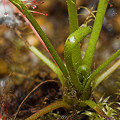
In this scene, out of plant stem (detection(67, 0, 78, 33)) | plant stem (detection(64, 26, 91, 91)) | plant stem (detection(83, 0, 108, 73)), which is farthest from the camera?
plant stem (detection(83, 0, 108, 73))

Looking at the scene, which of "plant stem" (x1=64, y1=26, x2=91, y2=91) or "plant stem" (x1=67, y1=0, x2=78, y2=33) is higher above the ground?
"plant stem" (x1=67, y1=0, x2=78, y2=33)

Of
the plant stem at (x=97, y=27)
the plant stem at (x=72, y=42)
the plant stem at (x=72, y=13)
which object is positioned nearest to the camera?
the plant stem at (x=72, y=42)

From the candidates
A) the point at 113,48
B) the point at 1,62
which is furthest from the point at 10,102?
the point at 113,48

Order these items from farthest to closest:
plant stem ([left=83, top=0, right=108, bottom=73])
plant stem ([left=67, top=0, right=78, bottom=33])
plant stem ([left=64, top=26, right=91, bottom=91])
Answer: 1. plant stem ([left=83, top=0, right=108, bottom=73])
2. plant stem ([left=67, top=0, right=78, bottom=33])
3. plant stem ([left=64, top=26, right=91, bottom=91])

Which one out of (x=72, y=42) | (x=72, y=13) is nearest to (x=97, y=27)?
(x=72, y=13)

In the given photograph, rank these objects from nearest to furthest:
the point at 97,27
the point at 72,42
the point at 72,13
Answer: the point at 72,42 < the point at 72,13 < the point at 97,27

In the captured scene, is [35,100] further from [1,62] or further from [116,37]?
[116,37]

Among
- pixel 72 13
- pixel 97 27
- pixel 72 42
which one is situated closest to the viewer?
pixel 72 42

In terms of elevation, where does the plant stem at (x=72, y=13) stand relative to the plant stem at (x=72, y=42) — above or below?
above

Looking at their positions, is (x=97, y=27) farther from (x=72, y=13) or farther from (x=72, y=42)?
(x=72, y=42)

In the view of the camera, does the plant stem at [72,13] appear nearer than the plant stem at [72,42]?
No

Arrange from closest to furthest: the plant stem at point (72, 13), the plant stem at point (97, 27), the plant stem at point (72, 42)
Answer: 1. the plant stem at point (72, 42)
2. the plant stem at point (72, 13)
3. the plant stem at point (97, 27)
